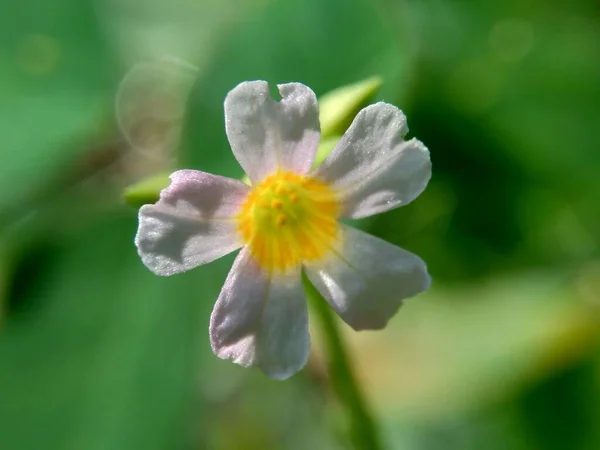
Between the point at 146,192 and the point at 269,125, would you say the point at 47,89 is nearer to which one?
the point at 146,192

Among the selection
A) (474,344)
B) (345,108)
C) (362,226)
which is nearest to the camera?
(345,108)

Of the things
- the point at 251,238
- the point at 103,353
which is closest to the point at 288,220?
the point at 251,238

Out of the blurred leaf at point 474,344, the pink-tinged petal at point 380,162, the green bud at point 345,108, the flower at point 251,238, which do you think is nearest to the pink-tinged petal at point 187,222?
the flower at point 251,238

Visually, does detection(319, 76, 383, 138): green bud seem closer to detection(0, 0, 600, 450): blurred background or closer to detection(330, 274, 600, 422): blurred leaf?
detection(0, 0, 600, 450): blurred background

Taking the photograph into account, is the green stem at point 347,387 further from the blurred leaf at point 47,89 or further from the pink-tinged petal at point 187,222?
the blurred leaf at point 47,89

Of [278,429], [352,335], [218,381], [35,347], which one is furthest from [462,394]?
[35,347]

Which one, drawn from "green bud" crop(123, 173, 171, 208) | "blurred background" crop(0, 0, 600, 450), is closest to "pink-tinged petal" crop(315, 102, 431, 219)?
"green bud" crop(123, 173, 171, 208)
